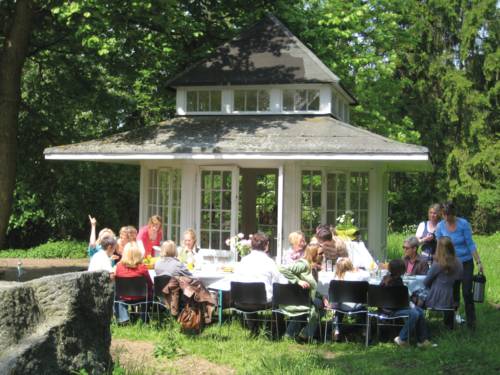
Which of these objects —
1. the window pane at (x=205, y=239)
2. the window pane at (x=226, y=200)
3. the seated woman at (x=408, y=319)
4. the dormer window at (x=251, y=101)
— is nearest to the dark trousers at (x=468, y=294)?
the seated woman at (x=408, y=319)

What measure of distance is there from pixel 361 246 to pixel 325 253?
1233 millimetres

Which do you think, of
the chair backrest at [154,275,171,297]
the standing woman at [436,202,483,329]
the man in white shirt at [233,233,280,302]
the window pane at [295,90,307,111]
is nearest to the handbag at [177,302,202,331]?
the chair backrest at [154,275,171,297]

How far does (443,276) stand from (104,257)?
4.69 meters

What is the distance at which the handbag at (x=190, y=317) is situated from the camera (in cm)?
901

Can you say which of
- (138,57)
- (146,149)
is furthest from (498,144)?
(146,149)

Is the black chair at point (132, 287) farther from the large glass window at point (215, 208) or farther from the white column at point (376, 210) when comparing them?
the white column at point (376, 210)

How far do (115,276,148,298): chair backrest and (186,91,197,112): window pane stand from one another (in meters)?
7.83

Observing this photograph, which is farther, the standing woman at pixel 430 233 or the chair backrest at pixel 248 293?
the standing woman at pixel 430 233

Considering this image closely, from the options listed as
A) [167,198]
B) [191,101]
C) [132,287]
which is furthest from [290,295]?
[191,101]

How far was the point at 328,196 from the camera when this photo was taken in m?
14.5

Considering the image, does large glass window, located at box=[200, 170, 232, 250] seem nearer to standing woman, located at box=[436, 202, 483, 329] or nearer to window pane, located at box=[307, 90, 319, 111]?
window pane, located at box=[307, 90, 319, 111]

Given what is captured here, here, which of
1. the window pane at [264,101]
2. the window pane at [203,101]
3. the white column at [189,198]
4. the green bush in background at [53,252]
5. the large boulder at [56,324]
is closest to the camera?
the large boulder at [56,324]

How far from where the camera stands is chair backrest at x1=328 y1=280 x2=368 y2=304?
8.76m

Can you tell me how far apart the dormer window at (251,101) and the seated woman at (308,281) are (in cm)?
729
